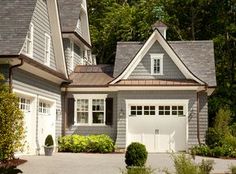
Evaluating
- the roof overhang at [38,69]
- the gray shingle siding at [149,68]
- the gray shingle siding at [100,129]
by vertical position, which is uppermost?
the gray shingle siding at [149,68]

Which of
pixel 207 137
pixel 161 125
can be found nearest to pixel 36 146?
pixel 161 125

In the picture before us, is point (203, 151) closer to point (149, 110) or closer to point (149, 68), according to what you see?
point (149, 110)

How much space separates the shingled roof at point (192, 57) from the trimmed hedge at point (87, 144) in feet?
13.8

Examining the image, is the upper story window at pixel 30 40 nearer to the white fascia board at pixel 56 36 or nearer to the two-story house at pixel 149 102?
→ the white fascia board at pixel 56 36

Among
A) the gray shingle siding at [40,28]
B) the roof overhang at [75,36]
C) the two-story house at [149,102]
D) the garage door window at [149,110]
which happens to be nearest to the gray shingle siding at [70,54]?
the roof overhang at [75,36]

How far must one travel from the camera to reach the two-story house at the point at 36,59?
18.5 m

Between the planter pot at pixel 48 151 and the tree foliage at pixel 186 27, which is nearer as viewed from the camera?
the planter pot at pixel 48 151

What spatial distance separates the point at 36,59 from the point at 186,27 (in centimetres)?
2247

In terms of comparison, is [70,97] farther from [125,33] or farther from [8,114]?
[125,33]

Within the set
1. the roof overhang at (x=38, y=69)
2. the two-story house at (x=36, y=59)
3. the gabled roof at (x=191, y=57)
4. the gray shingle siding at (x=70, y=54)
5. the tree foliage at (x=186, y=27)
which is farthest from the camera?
the tree foliage at (x=186, y=27)

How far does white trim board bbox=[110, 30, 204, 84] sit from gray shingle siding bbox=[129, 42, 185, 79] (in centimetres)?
18

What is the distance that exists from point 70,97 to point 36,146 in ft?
18.2

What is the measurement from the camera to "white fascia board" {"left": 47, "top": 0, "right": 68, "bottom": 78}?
23672mm

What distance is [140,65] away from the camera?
26.4 m
